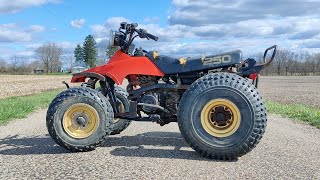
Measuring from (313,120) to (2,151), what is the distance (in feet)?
27.1

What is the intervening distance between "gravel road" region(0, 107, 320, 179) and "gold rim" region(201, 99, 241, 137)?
46 cm

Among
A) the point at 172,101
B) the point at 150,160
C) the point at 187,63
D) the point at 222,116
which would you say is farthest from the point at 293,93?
the point at 150,160

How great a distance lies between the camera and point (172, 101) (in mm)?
7215

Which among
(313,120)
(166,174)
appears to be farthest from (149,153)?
(313,120)

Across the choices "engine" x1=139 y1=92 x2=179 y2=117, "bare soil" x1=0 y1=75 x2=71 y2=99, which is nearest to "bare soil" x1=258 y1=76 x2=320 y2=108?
"engine" x1=139 y1=92 x2=179 y2=117

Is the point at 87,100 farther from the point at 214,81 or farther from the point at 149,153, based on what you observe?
the point at 214,81

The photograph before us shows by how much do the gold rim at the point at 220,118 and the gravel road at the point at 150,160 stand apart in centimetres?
46

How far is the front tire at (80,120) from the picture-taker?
21.8ft

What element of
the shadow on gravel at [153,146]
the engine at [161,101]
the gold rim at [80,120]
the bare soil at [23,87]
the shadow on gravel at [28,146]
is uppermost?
the engine at [161,101]

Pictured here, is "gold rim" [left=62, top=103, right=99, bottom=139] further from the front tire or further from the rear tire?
the rear tire

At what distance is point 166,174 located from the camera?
16.9 ft

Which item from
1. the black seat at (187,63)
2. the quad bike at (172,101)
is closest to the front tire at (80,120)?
the quad bike at (172,101)

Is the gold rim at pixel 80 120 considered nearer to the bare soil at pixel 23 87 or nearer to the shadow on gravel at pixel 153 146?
the shadow on gravel at pixel 153 146

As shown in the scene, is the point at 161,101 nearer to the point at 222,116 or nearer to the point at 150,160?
the point at 222,116
